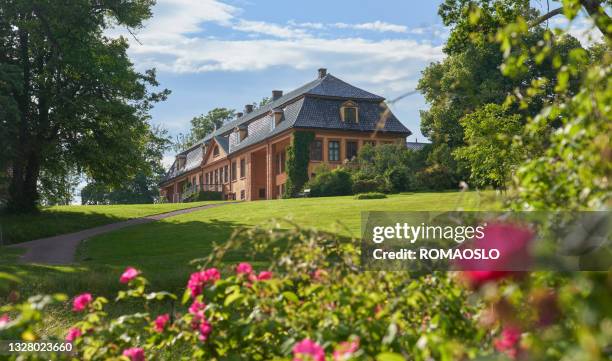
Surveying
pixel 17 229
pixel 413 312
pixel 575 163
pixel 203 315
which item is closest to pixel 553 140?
pixel 575 163

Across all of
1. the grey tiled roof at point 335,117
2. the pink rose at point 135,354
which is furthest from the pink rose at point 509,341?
the grey tiled roof at point 335,117

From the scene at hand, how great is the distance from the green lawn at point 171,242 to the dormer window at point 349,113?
15649 mm

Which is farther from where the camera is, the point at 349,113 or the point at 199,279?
the point at 349,113

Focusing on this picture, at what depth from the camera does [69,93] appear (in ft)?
97.5

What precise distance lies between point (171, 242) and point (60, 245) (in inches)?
170

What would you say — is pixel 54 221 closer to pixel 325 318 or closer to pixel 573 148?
pixel 325 318

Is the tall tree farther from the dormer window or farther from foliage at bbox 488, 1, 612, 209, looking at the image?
foliage at bbox 488, 1, 612, 209

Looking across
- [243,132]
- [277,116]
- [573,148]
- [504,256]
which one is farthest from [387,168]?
[504,256]

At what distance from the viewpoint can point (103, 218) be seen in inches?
1251

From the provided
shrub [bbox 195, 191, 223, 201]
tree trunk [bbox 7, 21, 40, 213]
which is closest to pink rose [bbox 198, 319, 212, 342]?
tree trunk [bbox 7, 21, 40, 213]

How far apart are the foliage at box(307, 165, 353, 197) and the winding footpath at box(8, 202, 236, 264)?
32.8 feet

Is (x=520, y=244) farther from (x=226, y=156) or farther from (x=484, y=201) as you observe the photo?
(x=226, y=156)

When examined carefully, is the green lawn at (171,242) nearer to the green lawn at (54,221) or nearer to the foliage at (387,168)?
the green lawn at (54,221)

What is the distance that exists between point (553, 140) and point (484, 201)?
0.48 metres
